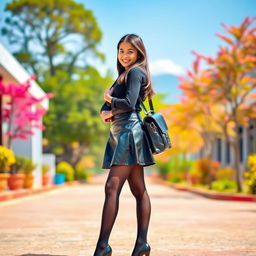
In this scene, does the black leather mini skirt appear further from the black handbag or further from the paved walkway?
the paved walkway

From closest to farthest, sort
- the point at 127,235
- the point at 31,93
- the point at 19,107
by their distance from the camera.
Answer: the point at 127,235 < the point at 19,107 < the point at 31,93

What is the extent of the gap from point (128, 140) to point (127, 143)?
0.03 meters

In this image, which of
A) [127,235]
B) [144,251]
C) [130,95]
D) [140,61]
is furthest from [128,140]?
[127,235]

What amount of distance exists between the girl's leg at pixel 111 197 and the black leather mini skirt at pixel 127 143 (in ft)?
0.25

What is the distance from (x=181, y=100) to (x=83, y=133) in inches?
632

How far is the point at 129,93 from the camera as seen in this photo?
16.9 ft

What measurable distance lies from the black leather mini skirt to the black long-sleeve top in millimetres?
90

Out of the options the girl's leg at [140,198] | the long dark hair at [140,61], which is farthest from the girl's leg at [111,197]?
the long dark hair at [140,61]

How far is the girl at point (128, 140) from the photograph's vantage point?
16.7ft

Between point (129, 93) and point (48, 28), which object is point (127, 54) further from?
point (48, 28)

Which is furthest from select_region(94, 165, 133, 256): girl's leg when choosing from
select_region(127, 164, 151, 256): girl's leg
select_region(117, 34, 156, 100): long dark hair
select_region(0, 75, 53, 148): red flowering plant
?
select_region(0, 75, 53, 148): red flowering plant

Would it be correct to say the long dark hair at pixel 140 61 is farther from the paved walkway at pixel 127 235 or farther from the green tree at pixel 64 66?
the green tree at pixel 64 66

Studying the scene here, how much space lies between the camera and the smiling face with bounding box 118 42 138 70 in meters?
5.38

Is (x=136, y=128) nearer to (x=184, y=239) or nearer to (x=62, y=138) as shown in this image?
(x=184, y=239)
